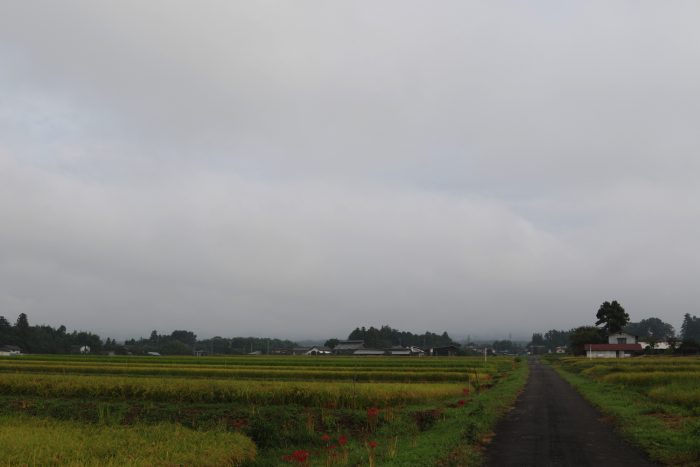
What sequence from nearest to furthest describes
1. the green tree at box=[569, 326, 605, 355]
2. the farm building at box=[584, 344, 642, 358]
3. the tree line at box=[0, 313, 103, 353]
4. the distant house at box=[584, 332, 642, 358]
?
1. the distant house at box=[584, 332, 642, 358]
2. the farm building at box=[584, 344, 642, 358]
3. the green tree at box=[569, 326, 605, 355]
4. the tree line at box=[0, 313, 103, 353]

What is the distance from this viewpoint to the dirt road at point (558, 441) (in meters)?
14.1

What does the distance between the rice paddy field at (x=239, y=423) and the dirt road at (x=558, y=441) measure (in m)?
0.90

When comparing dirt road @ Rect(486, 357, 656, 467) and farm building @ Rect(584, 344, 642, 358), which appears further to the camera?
farm building @ Rect(584, 344, 642, 358)

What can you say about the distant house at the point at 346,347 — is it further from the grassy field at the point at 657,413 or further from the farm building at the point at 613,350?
the grassy field at the point at 657,413

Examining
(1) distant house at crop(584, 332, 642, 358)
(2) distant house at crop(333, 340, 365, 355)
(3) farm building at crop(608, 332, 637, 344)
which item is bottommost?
(2) distant house at crop(333, 340, 365, 355)

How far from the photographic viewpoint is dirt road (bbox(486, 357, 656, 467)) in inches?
555

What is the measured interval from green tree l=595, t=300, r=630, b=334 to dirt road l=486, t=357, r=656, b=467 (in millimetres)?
119031

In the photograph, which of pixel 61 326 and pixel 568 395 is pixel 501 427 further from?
pixel 61 326

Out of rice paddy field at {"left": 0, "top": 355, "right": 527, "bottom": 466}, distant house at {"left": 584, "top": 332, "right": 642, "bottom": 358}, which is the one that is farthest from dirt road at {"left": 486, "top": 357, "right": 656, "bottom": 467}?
distant house at {"left": 584, "top": 332, "right": 642, "bottom": 358}

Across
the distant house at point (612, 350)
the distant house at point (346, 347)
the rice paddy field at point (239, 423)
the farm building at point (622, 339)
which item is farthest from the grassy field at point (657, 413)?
the distant house at point (346, 347)

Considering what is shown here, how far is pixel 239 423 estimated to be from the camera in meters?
20.0

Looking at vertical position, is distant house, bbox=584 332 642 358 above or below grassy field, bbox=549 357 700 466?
below

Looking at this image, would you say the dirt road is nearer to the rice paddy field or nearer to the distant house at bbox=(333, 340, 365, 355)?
the rice paddy field

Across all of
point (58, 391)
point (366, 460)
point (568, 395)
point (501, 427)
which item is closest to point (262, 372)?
point (58, 391)
